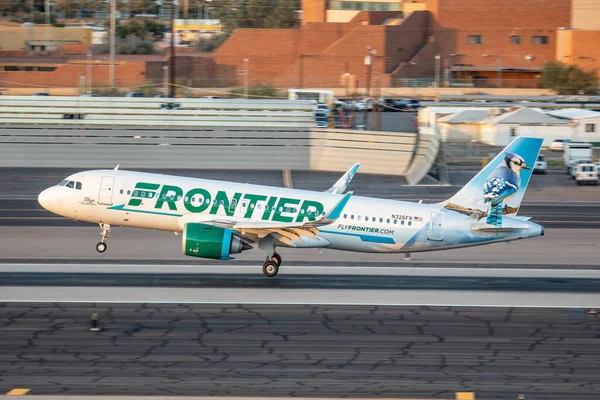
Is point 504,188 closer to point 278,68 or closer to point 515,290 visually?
point 515,290

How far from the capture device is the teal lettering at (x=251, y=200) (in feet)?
103

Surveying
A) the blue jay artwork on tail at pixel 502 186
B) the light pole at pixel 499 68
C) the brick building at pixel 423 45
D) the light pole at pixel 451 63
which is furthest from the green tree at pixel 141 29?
the blue jay artwork on tail at pixel 502 186

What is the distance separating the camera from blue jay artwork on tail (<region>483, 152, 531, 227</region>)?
3136cm

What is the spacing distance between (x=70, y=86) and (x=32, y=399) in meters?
79.5

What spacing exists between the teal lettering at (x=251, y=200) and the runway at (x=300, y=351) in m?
5.28

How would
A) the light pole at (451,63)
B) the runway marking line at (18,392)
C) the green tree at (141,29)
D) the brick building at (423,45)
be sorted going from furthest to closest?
the green tree at (141,29) → the light pole at (451,63) → the brick building at (423,45) → the runway marking line at (18,392)

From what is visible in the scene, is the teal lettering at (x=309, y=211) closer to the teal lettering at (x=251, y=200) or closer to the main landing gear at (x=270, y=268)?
the teal lettering at (x=251, y=200)

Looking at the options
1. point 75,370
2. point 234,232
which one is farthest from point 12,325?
point 234,232

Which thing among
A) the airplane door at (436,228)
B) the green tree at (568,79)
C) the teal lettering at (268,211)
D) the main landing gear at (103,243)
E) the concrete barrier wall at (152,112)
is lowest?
the main landing gear at (103,243)

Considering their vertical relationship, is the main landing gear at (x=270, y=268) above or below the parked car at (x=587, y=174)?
below

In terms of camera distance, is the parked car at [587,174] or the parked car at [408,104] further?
the parked car at [408,104]

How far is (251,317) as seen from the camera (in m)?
25.7

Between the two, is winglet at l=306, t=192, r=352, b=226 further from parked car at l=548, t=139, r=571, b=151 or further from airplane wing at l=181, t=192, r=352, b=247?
parked car at l=548, t=139, r=571, b=151

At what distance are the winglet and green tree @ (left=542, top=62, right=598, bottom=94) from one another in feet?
291
